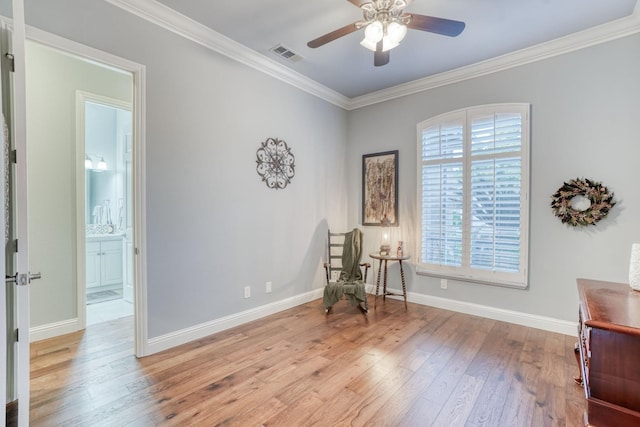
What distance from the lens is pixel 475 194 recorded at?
137 inches

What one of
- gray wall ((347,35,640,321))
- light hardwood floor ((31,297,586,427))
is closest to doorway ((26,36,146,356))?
light hardwood floor ((31,297,586,427))

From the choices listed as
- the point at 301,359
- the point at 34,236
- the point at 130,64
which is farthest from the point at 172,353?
the point at 130,64

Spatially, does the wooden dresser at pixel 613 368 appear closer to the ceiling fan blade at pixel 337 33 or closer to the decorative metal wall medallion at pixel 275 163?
the ceiling fan blade at pixel 337 33

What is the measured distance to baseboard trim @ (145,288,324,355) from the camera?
2593 mm

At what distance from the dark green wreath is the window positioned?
0.29 m

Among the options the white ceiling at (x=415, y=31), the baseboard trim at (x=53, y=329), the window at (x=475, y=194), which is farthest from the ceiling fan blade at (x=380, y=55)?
the baseboard trim at (x=53, y=329)

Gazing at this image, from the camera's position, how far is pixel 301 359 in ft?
8.17

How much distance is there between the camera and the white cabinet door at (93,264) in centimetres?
441

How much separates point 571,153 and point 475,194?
3.07ft

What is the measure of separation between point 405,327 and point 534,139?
2.42 metres

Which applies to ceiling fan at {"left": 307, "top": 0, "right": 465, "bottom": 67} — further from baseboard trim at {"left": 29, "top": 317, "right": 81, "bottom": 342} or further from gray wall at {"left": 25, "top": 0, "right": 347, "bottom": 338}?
baseboard trim at {"left": 29, "top": 317, "right": 81, "bottom": 342}

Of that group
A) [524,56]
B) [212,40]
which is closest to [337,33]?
[212,40]

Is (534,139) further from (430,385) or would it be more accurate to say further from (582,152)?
(430,385)

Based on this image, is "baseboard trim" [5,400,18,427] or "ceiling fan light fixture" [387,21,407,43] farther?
"ceiling fan light fixture" [387,21,407,43]
